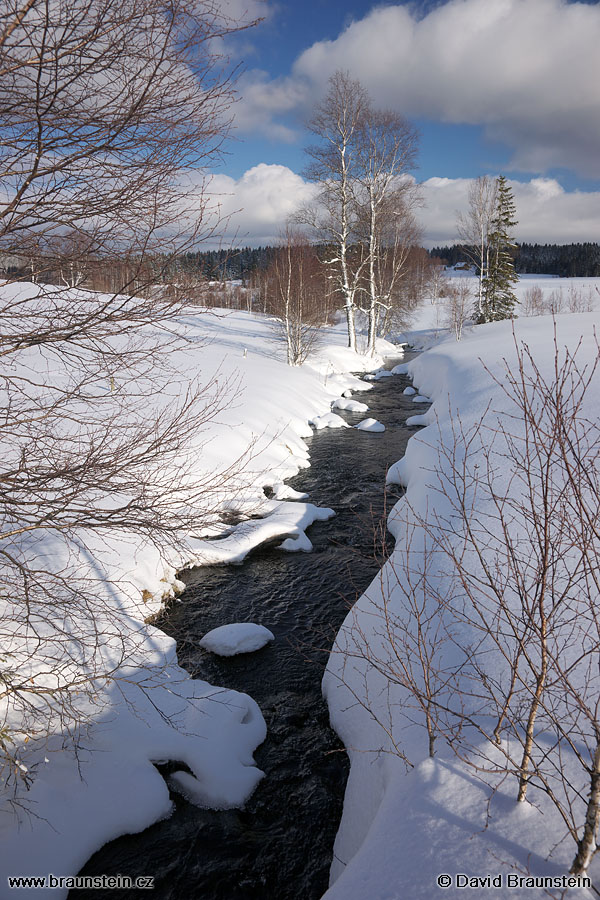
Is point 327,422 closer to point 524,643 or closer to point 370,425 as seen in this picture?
point 370,425

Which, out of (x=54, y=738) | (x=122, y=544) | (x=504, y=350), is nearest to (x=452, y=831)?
(x=54, y=738)

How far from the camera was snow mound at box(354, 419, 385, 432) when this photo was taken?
13469 millimetres

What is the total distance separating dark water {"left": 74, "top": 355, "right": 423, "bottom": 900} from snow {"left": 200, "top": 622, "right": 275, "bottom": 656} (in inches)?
3.2

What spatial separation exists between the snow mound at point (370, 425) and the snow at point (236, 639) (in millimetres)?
8811

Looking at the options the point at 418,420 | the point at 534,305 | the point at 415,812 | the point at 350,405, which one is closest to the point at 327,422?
the point at 350,405

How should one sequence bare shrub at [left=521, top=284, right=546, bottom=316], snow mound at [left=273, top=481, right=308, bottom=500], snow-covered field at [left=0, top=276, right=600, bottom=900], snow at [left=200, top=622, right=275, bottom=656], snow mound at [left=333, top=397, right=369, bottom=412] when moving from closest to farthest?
snow-covered field at [left=0, top=276, right=600, bottom=900] < snow at [left=200, top=622, right=275, bottom=656] < snow mound at [left=273, top=481, right=308, bottom=500] < snow mound at [left=333, top=397, right=369, bottom=412] < bare shrub at [left=521, top=284, right=546, bottom=316]

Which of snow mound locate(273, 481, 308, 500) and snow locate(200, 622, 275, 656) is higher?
snow mound locate(273, 481, 308, 500)

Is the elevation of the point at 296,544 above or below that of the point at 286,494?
below

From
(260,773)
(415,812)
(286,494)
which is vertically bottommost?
(260,773)

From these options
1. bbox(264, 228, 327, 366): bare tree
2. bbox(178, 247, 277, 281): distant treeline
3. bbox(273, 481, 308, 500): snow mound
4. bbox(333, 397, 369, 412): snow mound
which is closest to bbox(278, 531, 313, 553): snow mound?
bbox(273, 481, 308, 500): snow mound

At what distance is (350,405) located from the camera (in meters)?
16.2

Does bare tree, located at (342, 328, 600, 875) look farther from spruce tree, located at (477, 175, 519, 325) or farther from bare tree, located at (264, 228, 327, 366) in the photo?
spruce tree, located at (477, 175, 519, 325)

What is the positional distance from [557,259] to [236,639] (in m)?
96.1

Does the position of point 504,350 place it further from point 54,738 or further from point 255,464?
point 54,738
